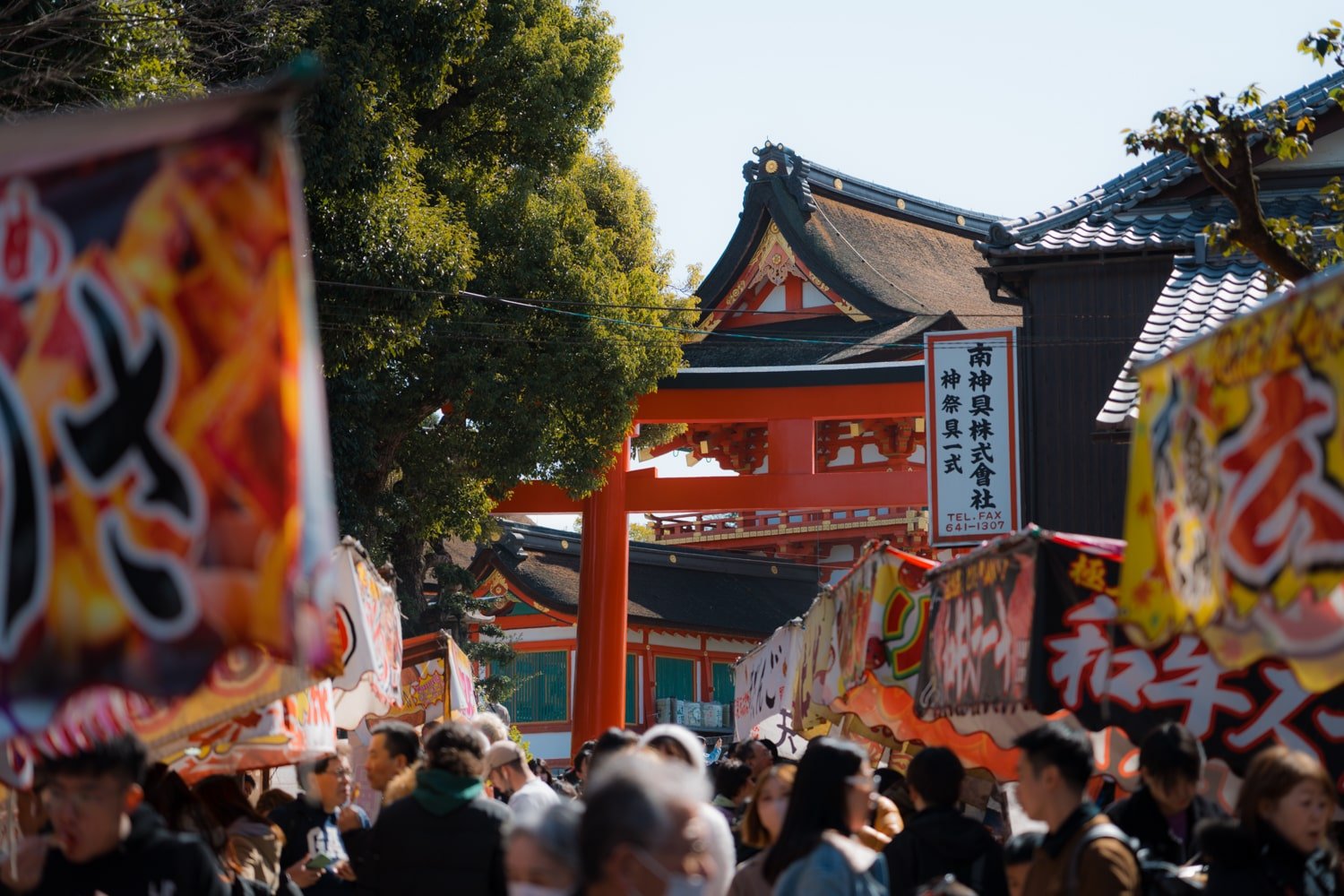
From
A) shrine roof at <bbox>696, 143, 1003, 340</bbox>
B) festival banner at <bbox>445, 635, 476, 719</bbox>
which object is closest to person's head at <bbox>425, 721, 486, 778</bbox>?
festival banner at <bbox>445, 635, 476, 719</bbox>

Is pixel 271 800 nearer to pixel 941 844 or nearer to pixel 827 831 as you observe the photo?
pixel 941 844

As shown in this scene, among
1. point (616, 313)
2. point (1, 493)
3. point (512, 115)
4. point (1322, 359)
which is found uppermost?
point (512, 115)

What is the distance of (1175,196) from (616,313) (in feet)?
21.7

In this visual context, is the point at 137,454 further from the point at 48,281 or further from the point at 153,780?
the point at 153,780

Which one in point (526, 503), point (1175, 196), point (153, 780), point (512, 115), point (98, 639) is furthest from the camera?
point (526, 503)

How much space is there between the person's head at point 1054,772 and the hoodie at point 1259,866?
35 cm

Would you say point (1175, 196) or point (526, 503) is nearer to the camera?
point (1175, 196)

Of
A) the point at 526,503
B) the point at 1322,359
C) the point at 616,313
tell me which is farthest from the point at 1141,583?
the point at 526,503

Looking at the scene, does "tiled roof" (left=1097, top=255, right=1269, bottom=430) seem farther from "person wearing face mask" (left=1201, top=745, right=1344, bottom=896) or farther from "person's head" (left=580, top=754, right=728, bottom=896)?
"person's head" (left=580, top=754, right=728, bottom=896)

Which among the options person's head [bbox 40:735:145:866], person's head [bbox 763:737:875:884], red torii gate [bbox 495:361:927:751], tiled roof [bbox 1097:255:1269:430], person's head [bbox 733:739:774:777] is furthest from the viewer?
red torii gate [bbox 495:361:927:751]

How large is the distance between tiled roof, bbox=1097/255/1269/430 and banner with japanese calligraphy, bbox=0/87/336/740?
903 centimetres

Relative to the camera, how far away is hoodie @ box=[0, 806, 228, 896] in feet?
12.2

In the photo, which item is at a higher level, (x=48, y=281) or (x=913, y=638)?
(x=48, y=281)

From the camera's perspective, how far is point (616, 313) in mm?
18859
